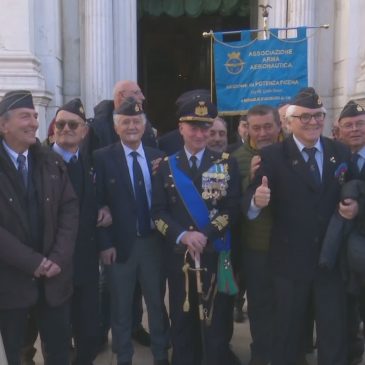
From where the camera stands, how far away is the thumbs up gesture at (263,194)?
10.1 feet

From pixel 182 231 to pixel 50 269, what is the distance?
798 mm

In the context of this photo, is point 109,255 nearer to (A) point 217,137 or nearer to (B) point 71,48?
(A) point 217,137

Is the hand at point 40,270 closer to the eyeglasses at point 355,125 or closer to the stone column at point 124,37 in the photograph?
the eyeglasses at point 355,125

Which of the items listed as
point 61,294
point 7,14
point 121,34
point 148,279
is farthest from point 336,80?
point 61,294

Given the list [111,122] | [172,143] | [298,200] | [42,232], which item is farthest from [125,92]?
[298,200]

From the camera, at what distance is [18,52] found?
6.93m

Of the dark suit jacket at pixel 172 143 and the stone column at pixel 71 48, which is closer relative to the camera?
the dark suit jacket at pixel 172 143

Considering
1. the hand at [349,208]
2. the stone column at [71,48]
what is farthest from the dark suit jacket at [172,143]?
the stone column at [71,48]

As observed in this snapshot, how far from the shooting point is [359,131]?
12.0 ft

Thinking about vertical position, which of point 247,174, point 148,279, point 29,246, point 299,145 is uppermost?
point 299,145

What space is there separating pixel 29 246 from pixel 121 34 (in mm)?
5084

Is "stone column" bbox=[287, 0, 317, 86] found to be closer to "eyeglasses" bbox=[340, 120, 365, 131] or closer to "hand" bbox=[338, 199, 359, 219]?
"eyeglasses" bbox=[340, 120, 365, 131]

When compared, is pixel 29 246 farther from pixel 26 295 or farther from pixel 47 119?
pixel 47 119

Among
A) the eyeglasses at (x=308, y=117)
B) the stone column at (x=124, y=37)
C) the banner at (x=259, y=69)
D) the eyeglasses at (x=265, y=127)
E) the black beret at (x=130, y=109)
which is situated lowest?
the eyeglasses at (x=265, y=127)
